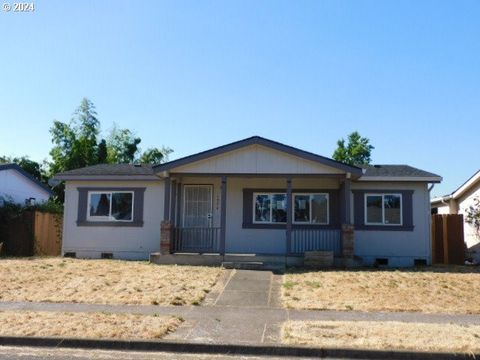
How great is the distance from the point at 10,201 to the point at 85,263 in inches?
372

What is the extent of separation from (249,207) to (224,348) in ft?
36.8

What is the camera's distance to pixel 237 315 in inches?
368

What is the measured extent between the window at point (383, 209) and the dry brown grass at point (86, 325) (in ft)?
35.7

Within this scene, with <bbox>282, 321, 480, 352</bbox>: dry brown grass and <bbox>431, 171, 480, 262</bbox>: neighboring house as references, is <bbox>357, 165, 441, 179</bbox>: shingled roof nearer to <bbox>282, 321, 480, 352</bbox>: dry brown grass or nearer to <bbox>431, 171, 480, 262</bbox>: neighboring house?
<bbox>431, 171, 480, 262</bbox>: neighboring house

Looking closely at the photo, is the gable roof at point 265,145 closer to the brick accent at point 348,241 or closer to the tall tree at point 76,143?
the brick accent at point 348,241

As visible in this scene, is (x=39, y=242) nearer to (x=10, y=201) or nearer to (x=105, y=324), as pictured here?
(x=10, y=201)

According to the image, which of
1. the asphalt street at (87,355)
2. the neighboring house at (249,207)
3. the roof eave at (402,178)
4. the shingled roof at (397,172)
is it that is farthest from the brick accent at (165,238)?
the asphalt street at (87,355)

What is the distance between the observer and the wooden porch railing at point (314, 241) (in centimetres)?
1736

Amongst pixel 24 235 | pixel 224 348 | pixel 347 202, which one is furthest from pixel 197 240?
pixel 224 348

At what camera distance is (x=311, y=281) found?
13078 mm

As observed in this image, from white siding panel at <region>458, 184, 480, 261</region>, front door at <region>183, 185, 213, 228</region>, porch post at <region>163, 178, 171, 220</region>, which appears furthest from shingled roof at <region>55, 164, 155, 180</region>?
white siding panel at <region>458, 184, 480, 261</region>

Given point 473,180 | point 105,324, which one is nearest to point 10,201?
point 105,324

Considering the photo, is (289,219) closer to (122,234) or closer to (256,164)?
(256,164)

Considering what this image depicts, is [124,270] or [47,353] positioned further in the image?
[124,270]
